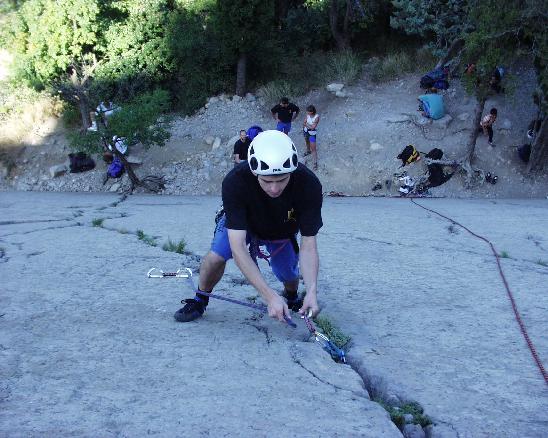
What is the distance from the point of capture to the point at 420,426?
2414mm

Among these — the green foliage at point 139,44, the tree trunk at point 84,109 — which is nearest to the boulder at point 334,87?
the green foliage at point 139,44

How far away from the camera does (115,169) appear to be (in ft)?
45.9

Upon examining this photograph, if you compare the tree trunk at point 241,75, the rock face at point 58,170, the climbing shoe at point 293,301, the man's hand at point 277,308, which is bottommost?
the climbing shoe at point 293,301

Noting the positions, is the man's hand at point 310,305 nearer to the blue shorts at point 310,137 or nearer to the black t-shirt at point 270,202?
the black t-shirt at point 270,202

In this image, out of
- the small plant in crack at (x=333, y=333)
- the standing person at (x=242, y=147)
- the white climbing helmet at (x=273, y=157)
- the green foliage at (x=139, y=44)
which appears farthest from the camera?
the green foliage at (x=139, y=44)

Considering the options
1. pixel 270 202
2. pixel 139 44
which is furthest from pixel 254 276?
pixel 139 44

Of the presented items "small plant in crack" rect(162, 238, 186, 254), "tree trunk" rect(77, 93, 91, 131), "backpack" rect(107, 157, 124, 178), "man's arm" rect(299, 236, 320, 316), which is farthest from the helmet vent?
"tree trunk" rect(77, 93, 91, 131)

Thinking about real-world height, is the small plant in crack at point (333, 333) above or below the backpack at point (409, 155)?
below

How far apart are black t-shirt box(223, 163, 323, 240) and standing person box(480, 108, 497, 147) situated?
1044cm

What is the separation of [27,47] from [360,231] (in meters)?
14.9

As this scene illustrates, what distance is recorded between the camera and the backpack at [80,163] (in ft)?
49.6

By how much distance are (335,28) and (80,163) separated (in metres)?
8.86

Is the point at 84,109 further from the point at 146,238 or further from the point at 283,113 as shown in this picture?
the point at 146,238

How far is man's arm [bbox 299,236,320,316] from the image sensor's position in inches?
118
